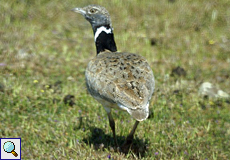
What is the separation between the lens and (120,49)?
9.94m

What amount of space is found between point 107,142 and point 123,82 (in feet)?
4.67

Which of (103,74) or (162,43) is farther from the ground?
(103,74)

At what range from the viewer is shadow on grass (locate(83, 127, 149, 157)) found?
5789mm

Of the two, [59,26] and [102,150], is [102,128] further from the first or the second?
[59,26]

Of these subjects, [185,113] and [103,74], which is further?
[185,113]

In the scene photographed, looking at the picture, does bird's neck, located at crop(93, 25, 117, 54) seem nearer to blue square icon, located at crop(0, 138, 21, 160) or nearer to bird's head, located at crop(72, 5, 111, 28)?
bird's head, located at crop(72, 5, 111, 28)

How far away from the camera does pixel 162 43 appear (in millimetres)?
10406

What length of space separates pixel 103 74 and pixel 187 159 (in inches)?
75.1

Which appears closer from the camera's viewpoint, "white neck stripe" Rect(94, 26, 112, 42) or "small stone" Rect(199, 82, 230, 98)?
"white neck stripe" Rect(94, 26, 112, 42)

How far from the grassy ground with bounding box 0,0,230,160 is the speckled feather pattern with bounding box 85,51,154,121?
867 mm

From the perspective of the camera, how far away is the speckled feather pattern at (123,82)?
4.92m

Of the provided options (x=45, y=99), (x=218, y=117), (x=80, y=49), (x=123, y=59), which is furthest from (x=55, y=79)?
(x=218, y=117)

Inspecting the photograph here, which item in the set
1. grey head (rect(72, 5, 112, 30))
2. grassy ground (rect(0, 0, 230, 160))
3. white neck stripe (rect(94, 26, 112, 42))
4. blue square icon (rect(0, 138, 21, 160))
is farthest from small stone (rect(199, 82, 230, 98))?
blue square icon (rect(0, 138, 21, 160))

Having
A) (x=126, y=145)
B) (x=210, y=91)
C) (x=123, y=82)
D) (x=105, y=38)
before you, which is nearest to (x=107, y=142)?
(x=126, y=145)
